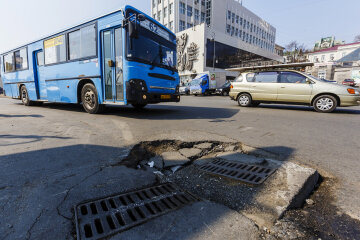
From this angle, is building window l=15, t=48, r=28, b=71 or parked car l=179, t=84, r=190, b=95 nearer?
building window l=15, t=48, r=28, b=71

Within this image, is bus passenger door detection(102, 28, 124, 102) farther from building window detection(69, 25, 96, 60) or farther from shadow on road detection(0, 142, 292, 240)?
shadow on road detection(0, 142, 292, 240)

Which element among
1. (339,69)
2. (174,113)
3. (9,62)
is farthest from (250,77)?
(339,69)

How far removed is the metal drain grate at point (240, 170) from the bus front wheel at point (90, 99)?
4991 millimetres

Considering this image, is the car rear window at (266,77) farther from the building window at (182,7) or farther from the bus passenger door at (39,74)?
the building window at (182,7)

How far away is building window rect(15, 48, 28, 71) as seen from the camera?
871 centimetres

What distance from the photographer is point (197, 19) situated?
4109cm

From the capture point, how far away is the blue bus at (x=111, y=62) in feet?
16.7

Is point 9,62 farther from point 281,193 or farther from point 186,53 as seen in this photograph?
point 186,53

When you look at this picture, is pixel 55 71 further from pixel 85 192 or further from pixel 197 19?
pixel 197 19

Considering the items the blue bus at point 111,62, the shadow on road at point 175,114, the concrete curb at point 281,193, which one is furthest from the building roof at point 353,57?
the concrete curb at point 281,193

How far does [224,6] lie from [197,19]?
7770mm

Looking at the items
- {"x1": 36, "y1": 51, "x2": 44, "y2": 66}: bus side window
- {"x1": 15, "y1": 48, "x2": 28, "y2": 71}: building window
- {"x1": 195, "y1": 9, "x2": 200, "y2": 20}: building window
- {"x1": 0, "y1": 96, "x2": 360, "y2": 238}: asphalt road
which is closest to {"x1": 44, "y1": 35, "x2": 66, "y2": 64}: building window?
{"x1": 36, "y1": 51, "x2": 44, "y2": 66}: bus side window

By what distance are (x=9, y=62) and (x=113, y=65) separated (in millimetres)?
9019

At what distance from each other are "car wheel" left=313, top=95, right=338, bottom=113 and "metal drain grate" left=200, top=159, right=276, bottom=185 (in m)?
6.45
